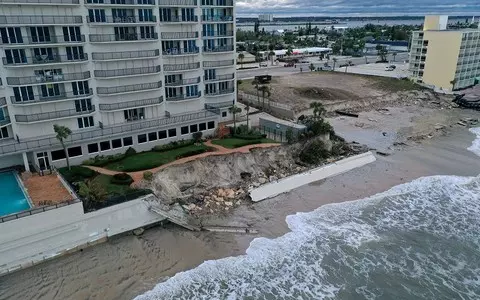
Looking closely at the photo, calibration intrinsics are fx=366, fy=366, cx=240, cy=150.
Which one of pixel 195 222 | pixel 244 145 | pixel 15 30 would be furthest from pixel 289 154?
pixel 15 30

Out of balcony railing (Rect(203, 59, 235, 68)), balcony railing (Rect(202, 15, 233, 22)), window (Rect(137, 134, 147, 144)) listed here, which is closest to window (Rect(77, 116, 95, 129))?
window (Rect(137, 134, 147, 144))

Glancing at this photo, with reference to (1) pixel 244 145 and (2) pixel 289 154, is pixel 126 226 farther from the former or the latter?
(2) pixel 289 154

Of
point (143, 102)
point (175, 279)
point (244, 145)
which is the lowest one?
point (175, 279)

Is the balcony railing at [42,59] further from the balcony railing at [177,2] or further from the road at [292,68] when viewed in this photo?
the road at [292,68]

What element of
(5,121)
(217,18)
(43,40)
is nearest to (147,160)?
(5,121)

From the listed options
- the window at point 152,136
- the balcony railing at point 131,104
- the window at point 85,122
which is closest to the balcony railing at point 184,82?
the balcony railing at point 131,104

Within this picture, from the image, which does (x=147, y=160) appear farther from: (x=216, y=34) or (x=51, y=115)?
(x=216, y=34)

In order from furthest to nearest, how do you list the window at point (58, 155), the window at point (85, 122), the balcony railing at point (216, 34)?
the balcony railing at point (216, 34), the window at point (85, 122), the window at point (58, 155)
